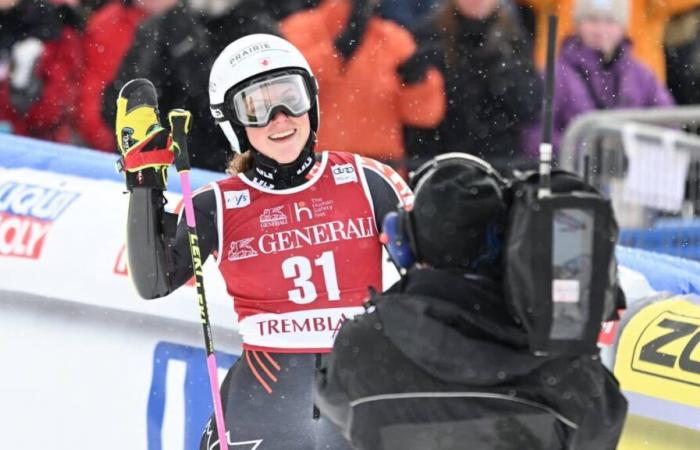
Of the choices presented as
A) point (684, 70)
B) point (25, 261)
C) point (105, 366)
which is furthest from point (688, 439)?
point (684, 70)

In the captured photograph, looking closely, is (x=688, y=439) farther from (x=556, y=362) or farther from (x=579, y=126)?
(x=579, y=126)

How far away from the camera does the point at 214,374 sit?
12.9 ft

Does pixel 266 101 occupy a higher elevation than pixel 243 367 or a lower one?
higher

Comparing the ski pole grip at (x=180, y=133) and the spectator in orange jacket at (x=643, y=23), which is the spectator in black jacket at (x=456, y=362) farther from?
the spectator in orange jacket at (x=643, y=23)

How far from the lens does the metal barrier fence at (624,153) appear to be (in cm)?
630

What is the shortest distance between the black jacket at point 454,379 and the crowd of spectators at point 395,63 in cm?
398

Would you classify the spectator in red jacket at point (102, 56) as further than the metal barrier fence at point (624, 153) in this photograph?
Yes

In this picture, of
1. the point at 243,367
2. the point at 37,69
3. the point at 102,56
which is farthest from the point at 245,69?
the point at 37,69

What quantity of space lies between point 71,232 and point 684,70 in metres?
3.64

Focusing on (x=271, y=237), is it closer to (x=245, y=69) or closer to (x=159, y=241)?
(x=159, y=241)

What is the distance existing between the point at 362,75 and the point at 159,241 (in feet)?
9.88

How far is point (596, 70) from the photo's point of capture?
272 inches

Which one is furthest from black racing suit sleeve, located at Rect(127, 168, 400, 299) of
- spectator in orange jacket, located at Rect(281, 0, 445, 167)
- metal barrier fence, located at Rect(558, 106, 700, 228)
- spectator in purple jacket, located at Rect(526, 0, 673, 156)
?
spectator in purple jacket, located at Rect(526, 0, 673, 156)

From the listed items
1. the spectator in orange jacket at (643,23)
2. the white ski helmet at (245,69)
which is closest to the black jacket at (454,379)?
the white ski helmet at (245,69)
